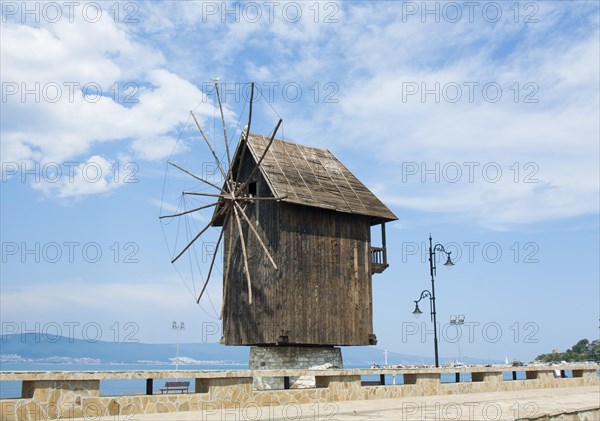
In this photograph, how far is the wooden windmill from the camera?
25219mm

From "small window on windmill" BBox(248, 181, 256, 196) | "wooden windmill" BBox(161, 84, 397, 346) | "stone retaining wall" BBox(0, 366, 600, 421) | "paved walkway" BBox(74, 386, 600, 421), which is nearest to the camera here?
"stone retaining wall" BBox(0, 366, 600, 421)

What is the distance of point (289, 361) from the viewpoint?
25844mm

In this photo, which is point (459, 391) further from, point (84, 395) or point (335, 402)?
point (84, 395)

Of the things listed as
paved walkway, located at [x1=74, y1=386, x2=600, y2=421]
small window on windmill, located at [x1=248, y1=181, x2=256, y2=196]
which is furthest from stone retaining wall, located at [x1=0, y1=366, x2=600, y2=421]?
small window on windmill, located at [x1=248, y1=181, x2=256, y2=196]

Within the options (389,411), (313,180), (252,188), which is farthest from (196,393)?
(252,188)

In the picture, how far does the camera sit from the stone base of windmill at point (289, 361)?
2548cm

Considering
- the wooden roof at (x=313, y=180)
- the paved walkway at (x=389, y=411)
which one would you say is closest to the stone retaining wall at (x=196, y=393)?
the paved walkway at (x=389, y=411)

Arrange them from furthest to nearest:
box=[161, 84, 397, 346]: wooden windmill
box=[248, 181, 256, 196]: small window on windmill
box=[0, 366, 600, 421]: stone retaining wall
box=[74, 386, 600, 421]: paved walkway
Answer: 1. box=[248, 181, 256, 196]: small window on windmill
2. box=[161, 84, 397, 346]: wooden windmill
3. box=[74, 386, 600, 421]: paved walkway
4. box=[0, 366, 600, 421]: stone retaining wall

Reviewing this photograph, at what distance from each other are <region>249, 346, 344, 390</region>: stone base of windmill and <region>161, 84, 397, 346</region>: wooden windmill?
0.76 m

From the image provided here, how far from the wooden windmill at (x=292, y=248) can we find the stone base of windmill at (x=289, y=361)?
2.48 ft

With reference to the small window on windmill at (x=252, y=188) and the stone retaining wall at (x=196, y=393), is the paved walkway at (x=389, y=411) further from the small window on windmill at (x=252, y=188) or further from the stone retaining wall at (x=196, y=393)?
the small window on windmill at (x=252, y=188)

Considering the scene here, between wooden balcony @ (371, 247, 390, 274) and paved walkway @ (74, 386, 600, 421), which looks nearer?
paved walkway @ (74, 386, 600, 421)

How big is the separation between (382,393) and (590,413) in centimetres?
550

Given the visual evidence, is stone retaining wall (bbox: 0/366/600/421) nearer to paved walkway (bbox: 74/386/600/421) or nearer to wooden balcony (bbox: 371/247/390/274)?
paved walkway (bbox: 74/386/600/421)
